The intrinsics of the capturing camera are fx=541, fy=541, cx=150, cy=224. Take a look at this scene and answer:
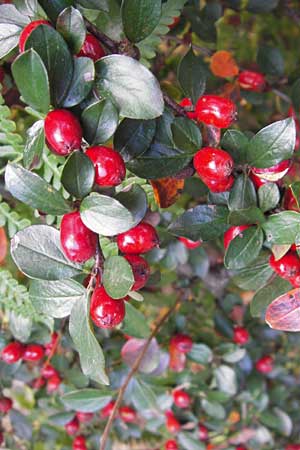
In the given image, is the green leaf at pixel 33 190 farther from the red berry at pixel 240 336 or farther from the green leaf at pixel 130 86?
the red berry at pixel 240 336

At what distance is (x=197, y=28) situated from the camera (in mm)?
910

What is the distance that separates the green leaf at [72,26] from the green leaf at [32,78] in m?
0.07

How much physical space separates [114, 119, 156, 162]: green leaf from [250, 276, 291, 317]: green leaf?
0.77ft

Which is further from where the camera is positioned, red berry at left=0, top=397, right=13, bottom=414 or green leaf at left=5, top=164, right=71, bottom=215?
red berry at left=0, top=397, right=13, bottom=414

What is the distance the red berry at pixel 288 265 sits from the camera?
568mm

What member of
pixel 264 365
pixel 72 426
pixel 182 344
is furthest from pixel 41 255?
pixel 264 365

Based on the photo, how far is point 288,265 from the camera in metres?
0.57

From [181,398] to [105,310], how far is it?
62 cm

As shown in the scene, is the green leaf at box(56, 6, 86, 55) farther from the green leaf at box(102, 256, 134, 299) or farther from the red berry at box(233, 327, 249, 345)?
the red berry at box(233, 327, 249, 345)

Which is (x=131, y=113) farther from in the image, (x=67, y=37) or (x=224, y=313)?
(x=224, y=313)

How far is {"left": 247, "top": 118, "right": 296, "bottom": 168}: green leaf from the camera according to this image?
0.53 meters

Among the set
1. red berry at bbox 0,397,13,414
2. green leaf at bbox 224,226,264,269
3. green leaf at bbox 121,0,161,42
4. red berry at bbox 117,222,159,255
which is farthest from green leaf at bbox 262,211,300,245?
red berry at bbox 0,397,13,414

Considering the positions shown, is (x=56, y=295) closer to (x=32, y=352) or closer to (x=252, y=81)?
(x=32, y=352)

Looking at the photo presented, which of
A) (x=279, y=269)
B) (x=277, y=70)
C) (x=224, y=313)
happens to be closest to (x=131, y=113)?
(x=279, y=269)
